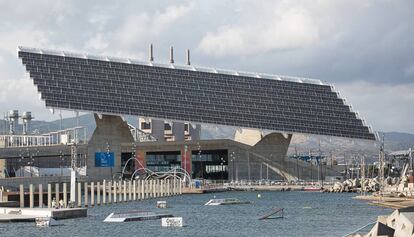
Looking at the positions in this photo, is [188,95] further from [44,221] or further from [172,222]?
[44,221]

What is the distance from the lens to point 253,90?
159750mm

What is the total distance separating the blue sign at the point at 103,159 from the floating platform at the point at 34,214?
6549 cm

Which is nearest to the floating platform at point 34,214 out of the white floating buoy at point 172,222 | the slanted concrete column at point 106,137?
the white floating buoy at point 172,222

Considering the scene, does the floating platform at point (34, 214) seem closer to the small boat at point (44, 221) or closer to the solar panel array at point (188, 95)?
the small boat at point (44, 221)

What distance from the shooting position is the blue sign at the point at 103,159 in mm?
149375

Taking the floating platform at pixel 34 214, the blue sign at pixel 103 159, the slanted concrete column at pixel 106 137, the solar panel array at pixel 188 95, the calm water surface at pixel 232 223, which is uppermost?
the solar panel array at pixel 188 95

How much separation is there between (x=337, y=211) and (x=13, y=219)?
104ft

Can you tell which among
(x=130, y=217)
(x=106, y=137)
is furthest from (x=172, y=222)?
(x=106, y=137)

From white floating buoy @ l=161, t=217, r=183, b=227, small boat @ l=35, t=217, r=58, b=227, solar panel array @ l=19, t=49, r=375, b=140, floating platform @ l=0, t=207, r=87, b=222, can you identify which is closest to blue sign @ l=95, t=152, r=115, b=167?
solar panel array @ l=19, t=49, r=375, b=140

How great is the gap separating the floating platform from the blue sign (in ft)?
215

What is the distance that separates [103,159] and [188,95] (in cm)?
1757

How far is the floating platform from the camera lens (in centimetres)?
7779

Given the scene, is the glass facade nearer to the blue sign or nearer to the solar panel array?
the solar panel array

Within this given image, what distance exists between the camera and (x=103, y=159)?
490ft
